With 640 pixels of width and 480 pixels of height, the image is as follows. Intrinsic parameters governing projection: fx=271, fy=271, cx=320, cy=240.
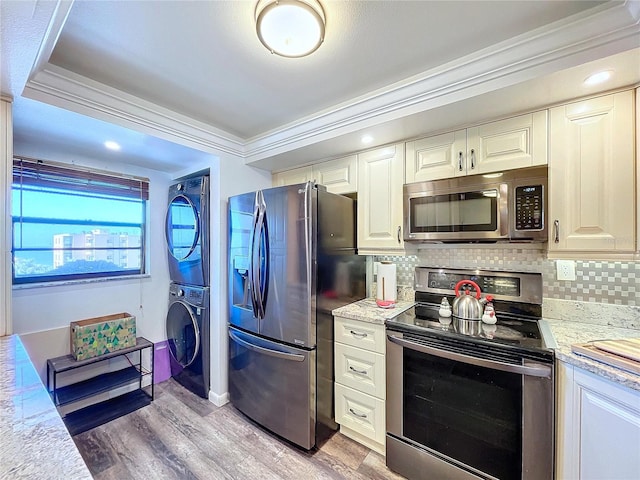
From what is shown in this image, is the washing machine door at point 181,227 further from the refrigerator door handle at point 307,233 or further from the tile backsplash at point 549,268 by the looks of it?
the tile backsplash at point 549,268

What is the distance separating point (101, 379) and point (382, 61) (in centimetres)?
332

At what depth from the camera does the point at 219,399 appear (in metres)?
2.43

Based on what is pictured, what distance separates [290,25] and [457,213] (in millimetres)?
1429

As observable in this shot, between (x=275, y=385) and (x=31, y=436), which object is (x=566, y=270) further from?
(x=31, y=436)

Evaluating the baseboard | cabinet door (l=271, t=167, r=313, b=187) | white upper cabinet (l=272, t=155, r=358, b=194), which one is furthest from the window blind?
the baseboard

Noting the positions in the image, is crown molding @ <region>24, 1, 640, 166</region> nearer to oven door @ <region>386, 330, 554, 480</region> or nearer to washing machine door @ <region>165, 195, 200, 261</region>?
washing machine door @ <region>165, 195, 200, 261</region>

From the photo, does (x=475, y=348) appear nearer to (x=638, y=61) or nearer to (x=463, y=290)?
(x=463, y=290)

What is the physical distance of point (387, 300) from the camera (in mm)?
2113

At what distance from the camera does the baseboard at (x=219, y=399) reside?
243cm

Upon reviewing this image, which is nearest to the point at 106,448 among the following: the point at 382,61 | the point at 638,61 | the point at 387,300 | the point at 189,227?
the point at 189,227

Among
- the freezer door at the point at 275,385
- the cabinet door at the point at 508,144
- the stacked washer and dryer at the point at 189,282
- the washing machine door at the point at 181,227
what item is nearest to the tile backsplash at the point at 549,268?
the cabinet door at the point at 508,144

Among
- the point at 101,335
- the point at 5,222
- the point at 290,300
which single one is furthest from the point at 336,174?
the point at 101,335

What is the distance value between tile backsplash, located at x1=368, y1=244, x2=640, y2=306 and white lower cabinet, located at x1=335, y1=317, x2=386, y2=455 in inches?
27.4

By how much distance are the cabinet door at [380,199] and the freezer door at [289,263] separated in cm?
54
